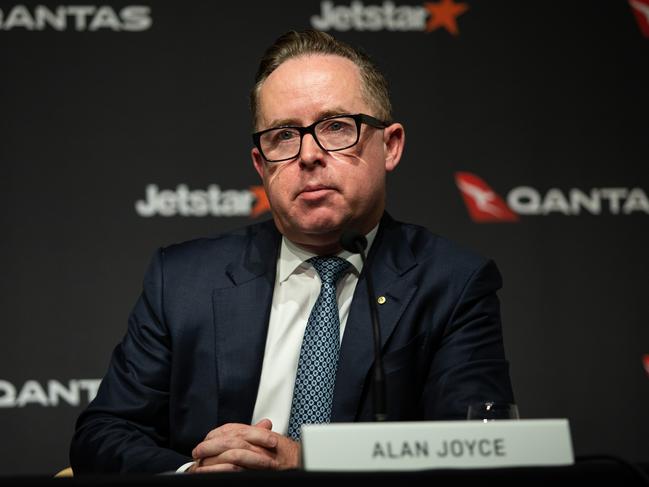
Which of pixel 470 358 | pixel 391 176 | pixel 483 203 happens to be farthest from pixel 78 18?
pixel 470 358

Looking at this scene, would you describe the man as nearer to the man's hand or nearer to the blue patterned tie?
the blue patterned tie

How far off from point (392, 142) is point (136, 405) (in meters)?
1.05

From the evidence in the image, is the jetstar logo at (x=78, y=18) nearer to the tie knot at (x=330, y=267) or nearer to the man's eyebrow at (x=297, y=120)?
the man's eyebrow at (x=297, y=120)

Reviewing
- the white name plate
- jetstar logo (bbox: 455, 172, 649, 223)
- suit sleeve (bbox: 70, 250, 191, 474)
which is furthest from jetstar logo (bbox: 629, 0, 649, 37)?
the white name plate

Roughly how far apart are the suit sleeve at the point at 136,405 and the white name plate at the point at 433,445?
85cm

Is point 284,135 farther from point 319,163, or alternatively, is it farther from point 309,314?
point 309,314

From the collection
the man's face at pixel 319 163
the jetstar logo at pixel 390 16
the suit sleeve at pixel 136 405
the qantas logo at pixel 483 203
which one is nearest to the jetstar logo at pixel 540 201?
the qantas logo at pixel 483 203

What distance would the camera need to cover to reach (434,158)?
12.1 feet

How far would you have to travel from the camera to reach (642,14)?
150 inches

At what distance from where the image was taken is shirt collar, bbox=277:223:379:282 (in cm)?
263

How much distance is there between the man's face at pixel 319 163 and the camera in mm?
2494

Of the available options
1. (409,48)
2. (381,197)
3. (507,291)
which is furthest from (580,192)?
(381,197)

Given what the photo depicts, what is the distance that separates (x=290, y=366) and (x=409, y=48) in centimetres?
173

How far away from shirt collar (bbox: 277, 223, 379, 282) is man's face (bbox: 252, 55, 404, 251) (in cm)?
4
